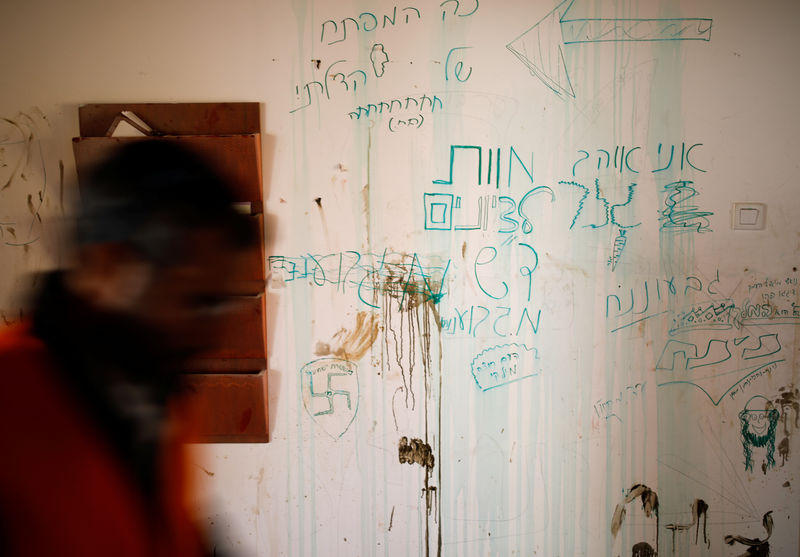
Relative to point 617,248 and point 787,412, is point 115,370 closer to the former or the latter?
point 617,248

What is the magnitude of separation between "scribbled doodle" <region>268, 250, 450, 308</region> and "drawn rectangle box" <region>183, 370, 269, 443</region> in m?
0.38

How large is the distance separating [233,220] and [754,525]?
211cm

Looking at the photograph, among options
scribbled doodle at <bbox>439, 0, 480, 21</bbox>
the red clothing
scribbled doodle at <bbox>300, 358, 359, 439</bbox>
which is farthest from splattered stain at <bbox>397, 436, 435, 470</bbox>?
scribbled doodle at <bbox>439, 0, 480, 21</bbox>

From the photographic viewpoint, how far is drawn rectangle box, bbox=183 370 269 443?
160 centimetres

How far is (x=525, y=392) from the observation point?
66.1 inches

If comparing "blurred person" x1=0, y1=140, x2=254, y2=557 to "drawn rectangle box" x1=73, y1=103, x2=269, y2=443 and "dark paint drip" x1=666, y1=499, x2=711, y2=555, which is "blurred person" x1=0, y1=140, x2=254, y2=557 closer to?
"drawn rectangle box" x1=73, y1=103, x2=269, y2=443

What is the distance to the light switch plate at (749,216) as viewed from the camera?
164cm

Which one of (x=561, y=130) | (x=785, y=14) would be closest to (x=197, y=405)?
(x=561, y=130)

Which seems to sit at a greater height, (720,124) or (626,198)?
(720,124)

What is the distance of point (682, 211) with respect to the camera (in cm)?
163

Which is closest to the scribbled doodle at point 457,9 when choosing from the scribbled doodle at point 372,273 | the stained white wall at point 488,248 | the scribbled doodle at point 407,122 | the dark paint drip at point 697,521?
the stained white wall at point 488,248

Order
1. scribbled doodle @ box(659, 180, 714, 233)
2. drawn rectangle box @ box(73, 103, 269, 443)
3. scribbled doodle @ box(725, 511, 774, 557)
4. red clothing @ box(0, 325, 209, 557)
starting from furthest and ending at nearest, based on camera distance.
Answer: scribbled doodle @ box(725, 511, 774, 557) → scribbled doodle @ box(659, 180, 714, 233) → drawn rectangle box @ box(73, 103, 269, 443) → red clothing @ box(0, 325, 209, 557)

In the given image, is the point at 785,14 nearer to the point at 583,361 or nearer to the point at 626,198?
the point at 626,198

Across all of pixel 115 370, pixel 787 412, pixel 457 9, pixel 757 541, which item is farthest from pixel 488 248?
pixel 757 541
